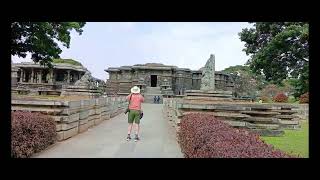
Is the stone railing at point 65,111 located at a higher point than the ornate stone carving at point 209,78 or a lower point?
lower

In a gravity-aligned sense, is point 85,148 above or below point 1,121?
below

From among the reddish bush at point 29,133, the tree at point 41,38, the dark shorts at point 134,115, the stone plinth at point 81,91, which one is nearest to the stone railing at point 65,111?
the reddish bush at point 29,133

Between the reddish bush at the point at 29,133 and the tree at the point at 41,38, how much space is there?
12.0 meters

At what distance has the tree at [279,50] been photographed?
28.4 metres

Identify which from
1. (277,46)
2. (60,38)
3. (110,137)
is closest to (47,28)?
(60,38)

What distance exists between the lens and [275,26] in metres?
31.4

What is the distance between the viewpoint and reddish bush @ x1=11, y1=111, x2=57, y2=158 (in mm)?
8664

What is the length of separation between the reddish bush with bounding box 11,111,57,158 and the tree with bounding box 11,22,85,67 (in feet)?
39.5

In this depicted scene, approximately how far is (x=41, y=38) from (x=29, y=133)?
14.6m

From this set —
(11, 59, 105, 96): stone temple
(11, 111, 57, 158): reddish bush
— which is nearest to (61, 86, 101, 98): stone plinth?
(11, 59, 105, 96): stone temple

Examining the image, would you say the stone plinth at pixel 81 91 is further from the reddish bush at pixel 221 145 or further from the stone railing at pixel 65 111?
the reddish bush at pixel 221 145
